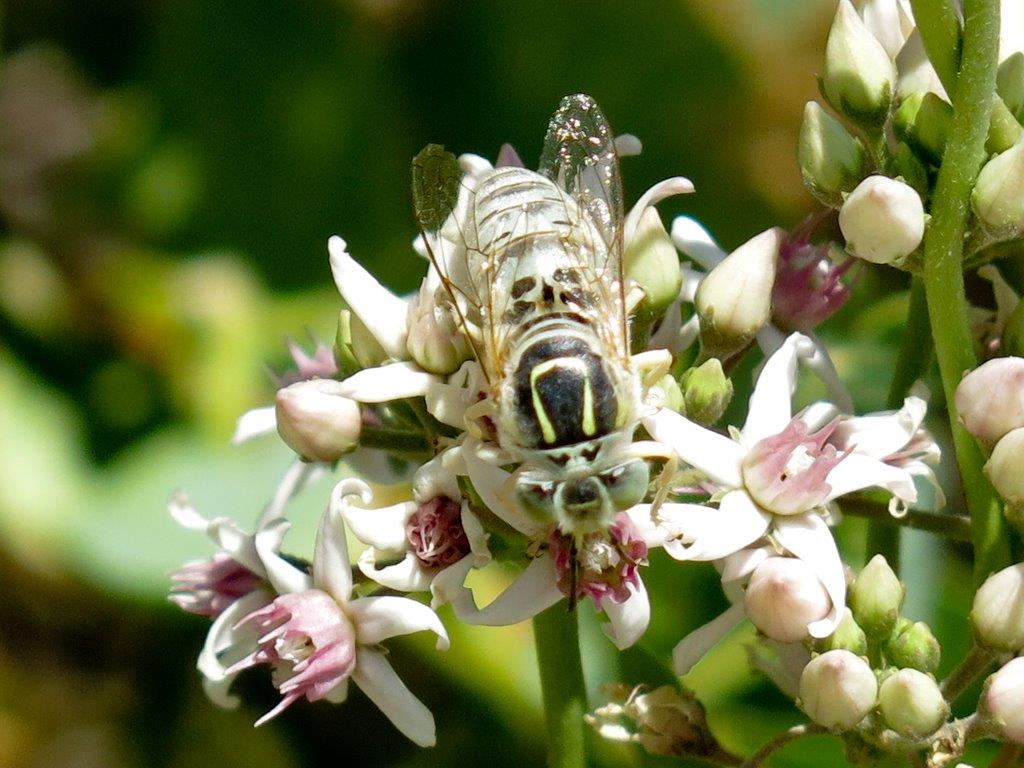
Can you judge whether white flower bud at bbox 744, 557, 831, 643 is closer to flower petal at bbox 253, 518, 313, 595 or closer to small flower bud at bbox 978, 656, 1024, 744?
small flower bud at bbox 978, 656, 1024, 744

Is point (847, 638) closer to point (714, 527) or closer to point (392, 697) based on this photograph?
point (714, 527)

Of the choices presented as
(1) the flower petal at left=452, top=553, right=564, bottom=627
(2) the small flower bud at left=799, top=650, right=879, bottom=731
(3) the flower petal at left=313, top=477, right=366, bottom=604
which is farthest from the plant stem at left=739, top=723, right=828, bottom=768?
(3) the flower petal at left=313, top=477, right=366, bottom=604

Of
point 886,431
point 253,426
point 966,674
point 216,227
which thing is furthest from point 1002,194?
point 216,227

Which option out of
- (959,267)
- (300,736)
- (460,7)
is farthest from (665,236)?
(460,7)

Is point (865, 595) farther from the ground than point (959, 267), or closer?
closer

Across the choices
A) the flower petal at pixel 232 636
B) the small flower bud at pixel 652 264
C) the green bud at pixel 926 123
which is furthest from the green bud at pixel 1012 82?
the flower petal at pixel 232 636

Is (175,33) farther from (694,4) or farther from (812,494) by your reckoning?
(812,494)
